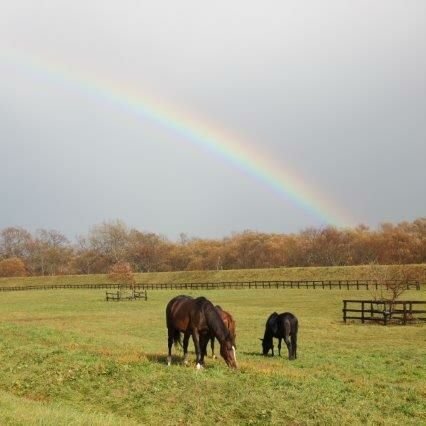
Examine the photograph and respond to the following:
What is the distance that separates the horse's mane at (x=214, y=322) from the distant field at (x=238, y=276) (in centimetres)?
7187

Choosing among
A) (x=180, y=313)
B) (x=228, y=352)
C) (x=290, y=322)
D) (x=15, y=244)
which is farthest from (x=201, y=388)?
(x=15, y=244)

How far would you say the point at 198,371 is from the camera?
525 inches

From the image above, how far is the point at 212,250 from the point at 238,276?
53027 millimetres

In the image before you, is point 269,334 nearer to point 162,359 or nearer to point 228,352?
point 162,359

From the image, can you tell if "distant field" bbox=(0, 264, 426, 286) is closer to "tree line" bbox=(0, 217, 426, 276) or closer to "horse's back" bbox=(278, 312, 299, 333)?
"tree line" bbox=(0, 217, 426, 276)

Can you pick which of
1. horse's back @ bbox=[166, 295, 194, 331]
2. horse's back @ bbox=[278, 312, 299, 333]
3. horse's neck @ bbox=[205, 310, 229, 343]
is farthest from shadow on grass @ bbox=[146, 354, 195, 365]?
horse's back @ bbox=[278, 312, 299, 333]

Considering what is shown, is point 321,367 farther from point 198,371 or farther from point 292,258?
point 292,258

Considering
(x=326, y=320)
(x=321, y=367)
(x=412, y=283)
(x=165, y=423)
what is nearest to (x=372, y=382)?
(x=321, y=367)

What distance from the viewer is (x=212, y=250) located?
160 m

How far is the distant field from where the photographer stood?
9075 centimetres

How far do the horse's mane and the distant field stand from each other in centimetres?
7187

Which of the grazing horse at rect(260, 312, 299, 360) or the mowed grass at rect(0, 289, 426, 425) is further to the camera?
the grazing horse at rect(260, 312, 299, 360)

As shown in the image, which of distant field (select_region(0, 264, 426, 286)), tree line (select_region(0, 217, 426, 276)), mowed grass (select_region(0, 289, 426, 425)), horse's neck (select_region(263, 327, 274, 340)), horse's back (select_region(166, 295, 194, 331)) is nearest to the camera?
mowed grass (select_region(0, 289, 426, 425))

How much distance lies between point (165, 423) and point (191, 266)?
494 feet
